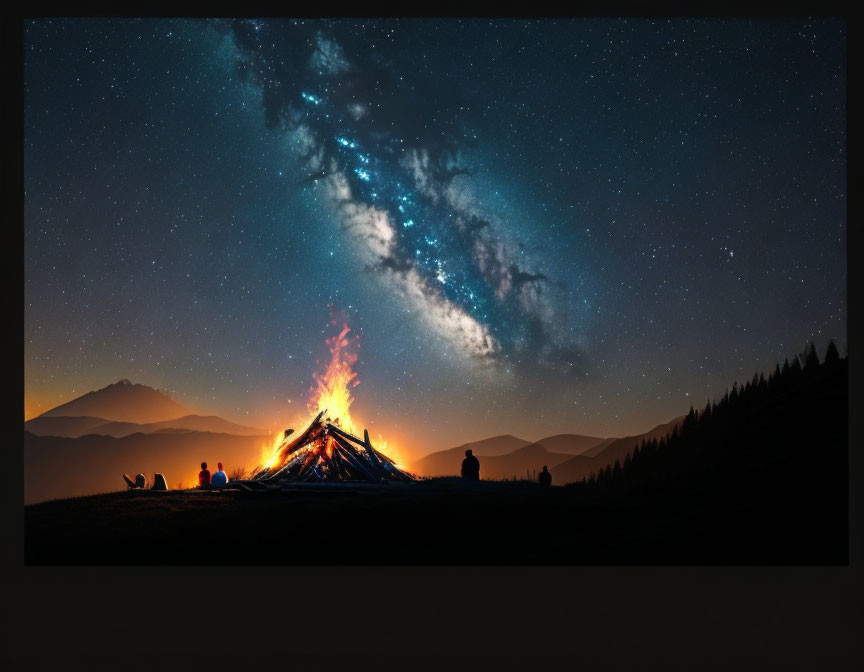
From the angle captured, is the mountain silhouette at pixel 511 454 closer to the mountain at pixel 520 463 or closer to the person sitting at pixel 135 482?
the mountain at pixel 520 463

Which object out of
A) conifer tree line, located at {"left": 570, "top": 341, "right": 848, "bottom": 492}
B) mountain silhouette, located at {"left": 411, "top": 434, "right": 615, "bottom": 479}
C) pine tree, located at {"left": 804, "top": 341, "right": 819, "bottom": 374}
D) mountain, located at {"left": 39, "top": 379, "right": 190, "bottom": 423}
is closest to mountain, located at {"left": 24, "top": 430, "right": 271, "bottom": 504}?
mountain, located at {"left": 39, "top": 379, "right": 190, "bottom": 423}

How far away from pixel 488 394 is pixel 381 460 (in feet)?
2.90

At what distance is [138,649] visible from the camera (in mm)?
4359

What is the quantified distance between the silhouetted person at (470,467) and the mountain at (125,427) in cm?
141

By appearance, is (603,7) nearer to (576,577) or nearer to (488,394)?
(488,394)

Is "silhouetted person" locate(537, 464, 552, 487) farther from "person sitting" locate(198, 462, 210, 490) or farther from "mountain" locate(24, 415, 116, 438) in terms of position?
"mountain" locate(24, 415, 116, 438)

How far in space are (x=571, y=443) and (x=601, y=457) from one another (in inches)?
8.6

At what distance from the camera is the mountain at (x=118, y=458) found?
14.5 ft

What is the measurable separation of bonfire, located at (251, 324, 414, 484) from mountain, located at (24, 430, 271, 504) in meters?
0.20

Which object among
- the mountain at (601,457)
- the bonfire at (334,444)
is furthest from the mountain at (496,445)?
the bonfire at (334,444)

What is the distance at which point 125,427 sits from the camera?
4516 millimetres

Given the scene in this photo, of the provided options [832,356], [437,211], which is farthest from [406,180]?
[832,356]

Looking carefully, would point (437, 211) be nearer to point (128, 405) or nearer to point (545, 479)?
point (545, 479)

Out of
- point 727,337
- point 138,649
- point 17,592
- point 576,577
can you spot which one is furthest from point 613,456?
point 17,592
